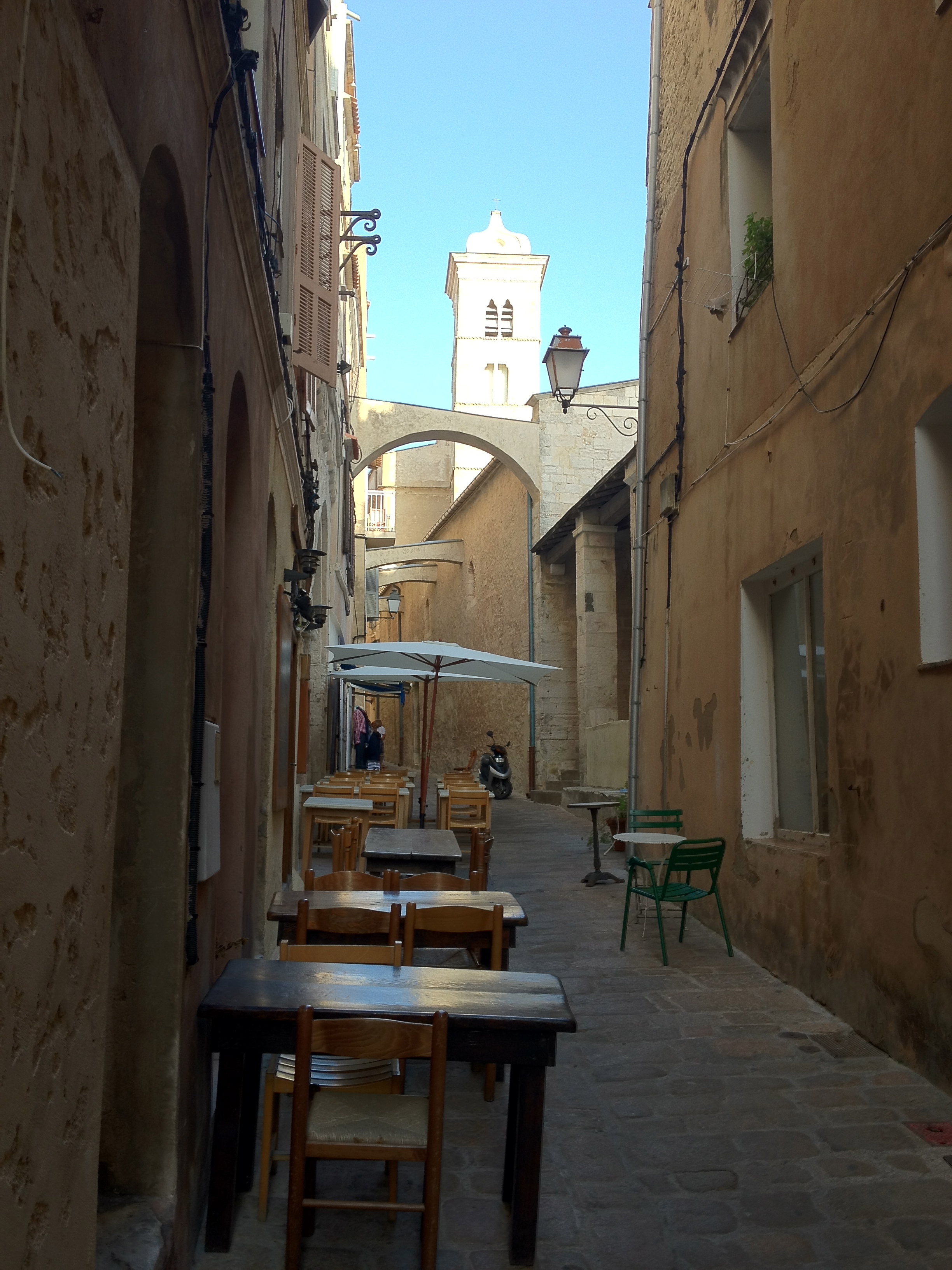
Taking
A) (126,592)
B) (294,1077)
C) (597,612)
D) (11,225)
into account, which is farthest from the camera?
(597,612)

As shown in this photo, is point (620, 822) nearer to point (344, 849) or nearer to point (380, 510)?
point (344, 849)

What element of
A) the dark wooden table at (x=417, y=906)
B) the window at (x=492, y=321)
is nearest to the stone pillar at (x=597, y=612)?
the dark wooden table at (x=417, y=906)

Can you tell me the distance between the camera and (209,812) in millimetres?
3328

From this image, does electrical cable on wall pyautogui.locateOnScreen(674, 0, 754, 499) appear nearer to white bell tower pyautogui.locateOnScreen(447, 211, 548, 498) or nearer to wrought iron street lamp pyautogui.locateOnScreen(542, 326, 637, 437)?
wrought iron street lamp pyautogui.locateOnScreen(542, 326, 637, 437)

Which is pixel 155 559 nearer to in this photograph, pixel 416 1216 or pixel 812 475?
pixel 416 1216

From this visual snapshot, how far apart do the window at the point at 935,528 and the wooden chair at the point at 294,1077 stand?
2594mm

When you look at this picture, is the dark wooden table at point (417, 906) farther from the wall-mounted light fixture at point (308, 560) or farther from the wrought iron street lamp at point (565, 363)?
the wrought iron street lamp at point (565, 363)

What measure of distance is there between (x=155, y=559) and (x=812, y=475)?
13.8 feet

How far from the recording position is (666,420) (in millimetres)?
10211

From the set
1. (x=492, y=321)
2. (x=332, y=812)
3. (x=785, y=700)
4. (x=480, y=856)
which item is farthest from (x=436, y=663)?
(x=492, y=321)

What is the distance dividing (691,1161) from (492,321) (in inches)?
1920

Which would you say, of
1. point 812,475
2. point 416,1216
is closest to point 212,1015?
point 416,1216

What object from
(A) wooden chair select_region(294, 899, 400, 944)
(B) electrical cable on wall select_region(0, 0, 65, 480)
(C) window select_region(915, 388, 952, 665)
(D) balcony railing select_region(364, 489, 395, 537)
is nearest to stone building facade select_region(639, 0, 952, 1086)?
(C) window select_region(915, 388, 952, 665)

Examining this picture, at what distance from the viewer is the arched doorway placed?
2850mm
